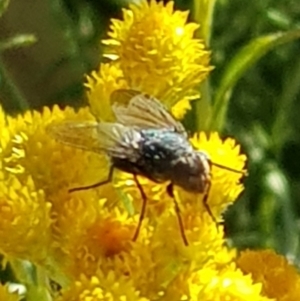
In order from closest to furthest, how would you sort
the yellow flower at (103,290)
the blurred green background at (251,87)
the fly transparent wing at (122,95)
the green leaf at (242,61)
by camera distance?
the yellow flower at (103,290), the fly transparent wing at (122,95), the green leaf at (242,61), the blurred green background at (251,87)

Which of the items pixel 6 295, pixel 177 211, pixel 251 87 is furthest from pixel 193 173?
pixel 251 87

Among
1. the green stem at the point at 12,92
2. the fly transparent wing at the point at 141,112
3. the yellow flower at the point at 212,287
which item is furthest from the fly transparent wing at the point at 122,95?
the green stem at the point at 12,92

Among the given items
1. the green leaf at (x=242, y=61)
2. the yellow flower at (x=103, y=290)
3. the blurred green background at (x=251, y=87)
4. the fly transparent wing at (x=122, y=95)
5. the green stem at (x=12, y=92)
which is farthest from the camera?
the blurred green background at (x=251, y=87)

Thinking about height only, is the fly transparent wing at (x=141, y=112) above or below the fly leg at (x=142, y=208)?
above

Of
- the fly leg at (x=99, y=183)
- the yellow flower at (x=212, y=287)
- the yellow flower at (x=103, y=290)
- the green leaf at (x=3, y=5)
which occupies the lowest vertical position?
the yellow flower at (x=212, y=287)

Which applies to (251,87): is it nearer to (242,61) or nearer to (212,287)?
(242,61)

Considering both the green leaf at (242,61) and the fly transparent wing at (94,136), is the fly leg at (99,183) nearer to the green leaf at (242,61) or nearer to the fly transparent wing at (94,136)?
the fly transparent wing at (94,136)

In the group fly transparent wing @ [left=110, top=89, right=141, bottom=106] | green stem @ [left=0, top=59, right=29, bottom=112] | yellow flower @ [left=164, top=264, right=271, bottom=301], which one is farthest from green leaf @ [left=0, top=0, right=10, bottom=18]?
yellow flower @ [left=164, top=264, right=271, bottom=301]
